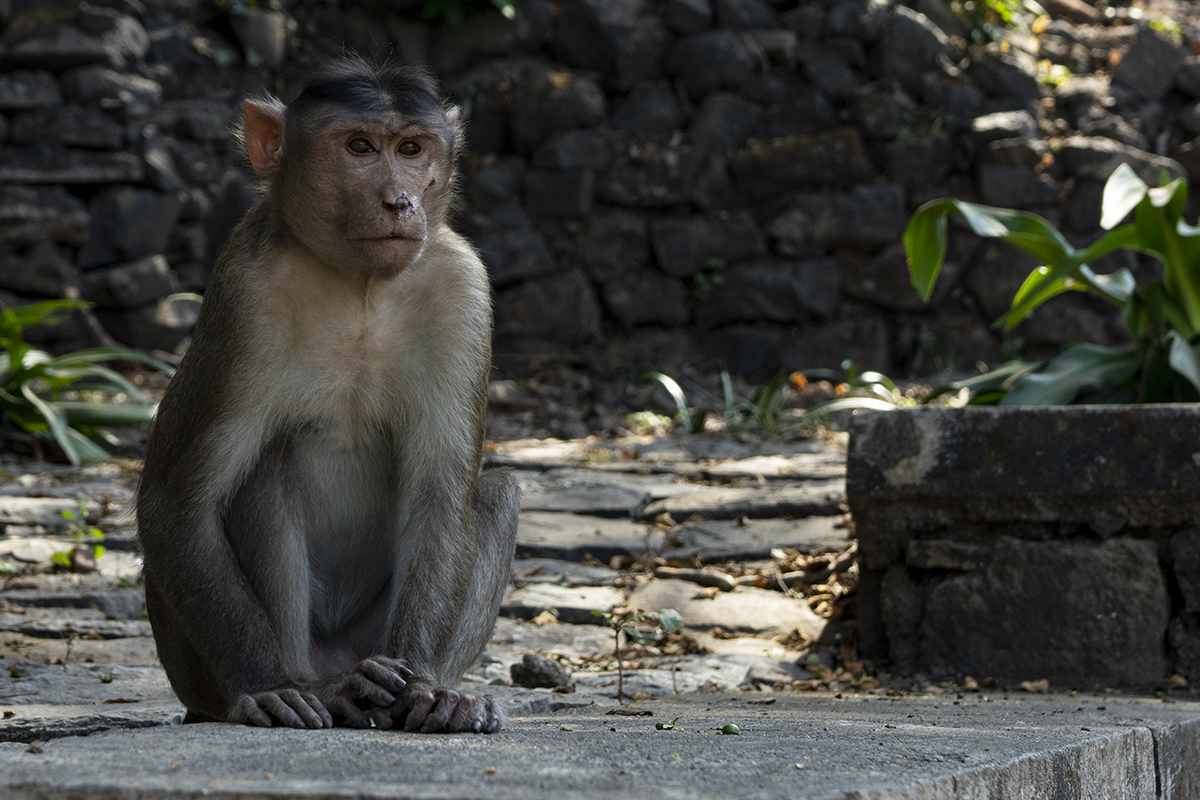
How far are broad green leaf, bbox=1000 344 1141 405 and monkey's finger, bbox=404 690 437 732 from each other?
2674 millimetres

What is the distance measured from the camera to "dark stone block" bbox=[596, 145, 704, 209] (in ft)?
32.1

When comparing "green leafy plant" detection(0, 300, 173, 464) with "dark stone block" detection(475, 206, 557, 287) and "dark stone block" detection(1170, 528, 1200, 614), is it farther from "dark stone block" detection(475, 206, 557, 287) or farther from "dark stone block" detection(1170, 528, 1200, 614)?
"dark stone block" detection(1170, 528, 1200, 614)

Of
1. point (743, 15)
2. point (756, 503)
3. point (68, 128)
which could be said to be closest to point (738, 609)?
point (756, 503)

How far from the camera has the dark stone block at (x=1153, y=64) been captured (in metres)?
9.76

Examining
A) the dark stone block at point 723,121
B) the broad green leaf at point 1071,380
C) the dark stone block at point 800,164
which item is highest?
the dark stone block at point 723,121

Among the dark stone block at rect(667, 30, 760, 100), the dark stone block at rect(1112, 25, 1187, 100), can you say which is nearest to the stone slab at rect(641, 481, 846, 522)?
the dark stone block at rect(667, 30, 760, 100)

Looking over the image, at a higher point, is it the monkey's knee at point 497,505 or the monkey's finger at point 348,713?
the monkey's knee at point 497,505

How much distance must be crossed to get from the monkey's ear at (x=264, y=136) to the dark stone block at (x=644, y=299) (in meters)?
7.16

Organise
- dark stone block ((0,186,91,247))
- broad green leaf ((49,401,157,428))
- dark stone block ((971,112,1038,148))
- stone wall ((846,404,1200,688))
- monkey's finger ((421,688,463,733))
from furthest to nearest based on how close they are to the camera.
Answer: dark stone block ((971,112,1038,148)) → dark stone block ((0,186,91,247)) → broad green leaf ((49,401,157,428)) → stone wall ((846,404,1200,688)) → monkey's finger ((421,688,463,733))

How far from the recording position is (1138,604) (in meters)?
3.23

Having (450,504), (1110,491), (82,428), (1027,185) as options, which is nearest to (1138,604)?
(1110,491)

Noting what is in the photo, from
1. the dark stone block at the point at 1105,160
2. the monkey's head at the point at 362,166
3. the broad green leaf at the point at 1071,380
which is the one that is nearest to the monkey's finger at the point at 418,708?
the monkey's head at the point at 362,166

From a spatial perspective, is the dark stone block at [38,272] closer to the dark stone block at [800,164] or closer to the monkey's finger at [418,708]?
the dark stone block at [800,164]

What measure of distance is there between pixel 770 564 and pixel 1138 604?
4.79ft
